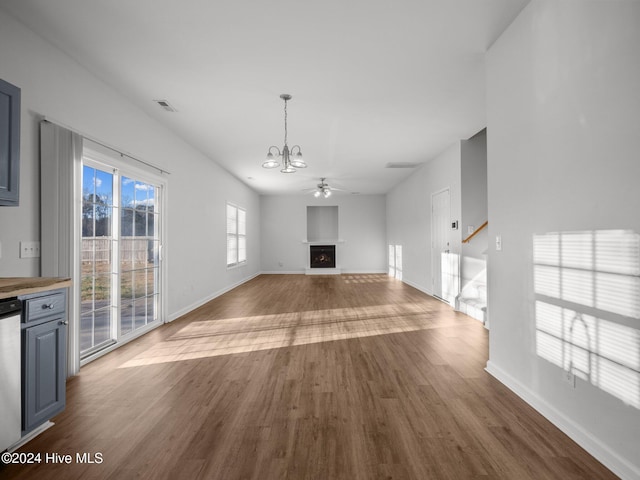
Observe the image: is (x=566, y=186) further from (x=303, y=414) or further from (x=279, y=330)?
(x=279, y=330)

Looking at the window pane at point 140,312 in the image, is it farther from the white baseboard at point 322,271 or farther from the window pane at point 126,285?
the white baseboard at point 322,271

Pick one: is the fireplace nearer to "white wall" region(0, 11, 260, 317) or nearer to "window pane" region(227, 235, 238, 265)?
Result: "window pane" region(227, 235, 238, 265)

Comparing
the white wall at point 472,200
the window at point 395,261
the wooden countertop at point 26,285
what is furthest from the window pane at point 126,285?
the window at point 395,261

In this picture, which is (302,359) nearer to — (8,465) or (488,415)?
(488,415)

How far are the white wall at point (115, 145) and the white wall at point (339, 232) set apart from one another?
4032 mm

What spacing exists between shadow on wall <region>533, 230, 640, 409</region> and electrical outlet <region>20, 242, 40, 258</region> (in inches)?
152

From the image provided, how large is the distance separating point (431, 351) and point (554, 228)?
1889mm

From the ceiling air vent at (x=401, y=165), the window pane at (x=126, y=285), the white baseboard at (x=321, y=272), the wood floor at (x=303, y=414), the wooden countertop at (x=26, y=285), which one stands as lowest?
the wood floor at (x=303, y=414)

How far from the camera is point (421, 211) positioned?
7.69 metres

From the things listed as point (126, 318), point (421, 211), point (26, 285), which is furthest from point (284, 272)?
point (26, 285)

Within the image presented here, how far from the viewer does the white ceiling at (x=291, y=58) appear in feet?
8.00

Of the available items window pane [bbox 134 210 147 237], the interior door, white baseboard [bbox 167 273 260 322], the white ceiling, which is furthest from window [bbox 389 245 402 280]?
window pane [bbox 134 210 147 237]

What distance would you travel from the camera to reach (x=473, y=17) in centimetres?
252

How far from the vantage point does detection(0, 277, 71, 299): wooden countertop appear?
1792 mm
